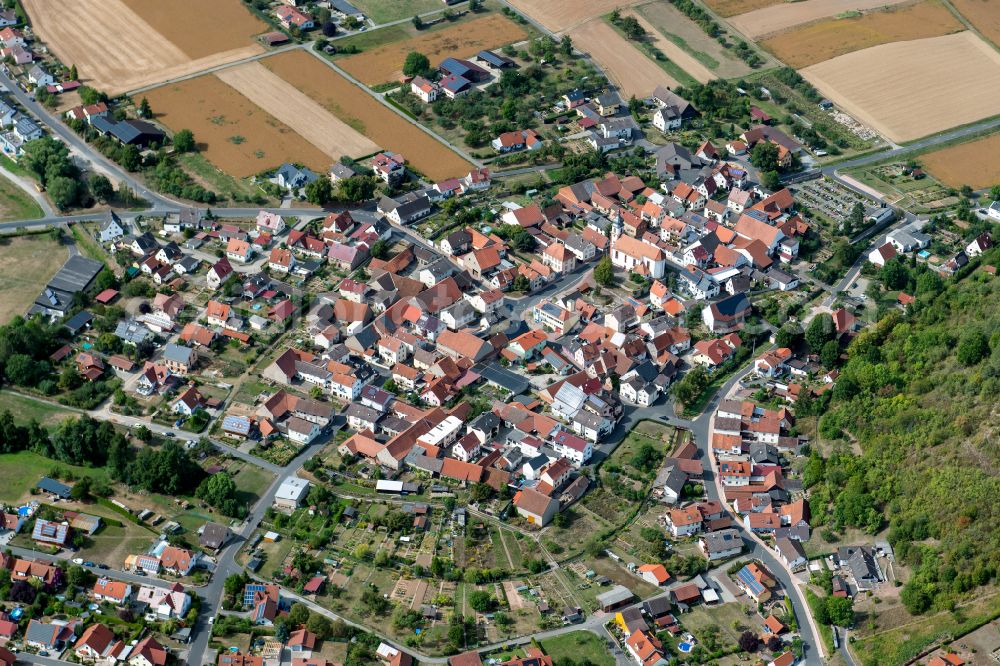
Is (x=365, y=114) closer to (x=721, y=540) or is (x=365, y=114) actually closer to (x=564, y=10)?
(x=564, y=10)

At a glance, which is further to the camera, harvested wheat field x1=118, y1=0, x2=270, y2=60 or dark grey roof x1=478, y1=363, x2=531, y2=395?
harvested wheat field x1=118, y1=0, x2=270, y2=60

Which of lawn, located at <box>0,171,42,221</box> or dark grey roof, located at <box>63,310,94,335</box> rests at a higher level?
lawn, located at <box>0,171,42,221</box>

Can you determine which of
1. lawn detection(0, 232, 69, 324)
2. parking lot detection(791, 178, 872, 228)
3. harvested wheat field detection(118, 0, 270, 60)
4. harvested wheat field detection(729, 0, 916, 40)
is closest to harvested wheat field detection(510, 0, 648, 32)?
harvested wheat field detection(729, 0, 916, 40)

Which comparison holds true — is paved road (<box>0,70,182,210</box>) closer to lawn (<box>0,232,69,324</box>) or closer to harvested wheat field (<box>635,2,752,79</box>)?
lawn (<box>0,232,69,324</box>)

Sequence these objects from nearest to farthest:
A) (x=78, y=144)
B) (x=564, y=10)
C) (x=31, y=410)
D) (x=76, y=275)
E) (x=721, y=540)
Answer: (x=721, y=540)
(x=31, y=410)
(x=76, y=275)
(x=78, y=144)
(x=564, y=10)

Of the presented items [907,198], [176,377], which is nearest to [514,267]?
[176,377]

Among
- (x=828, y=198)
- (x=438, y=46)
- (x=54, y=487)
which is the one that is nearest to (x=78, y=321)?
(x=54, y=487)
